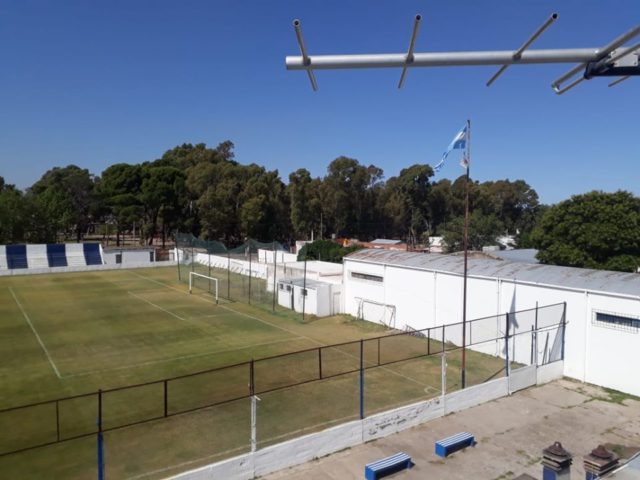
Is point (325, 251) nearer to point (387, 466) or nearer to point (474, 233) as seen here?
point (474, 233)

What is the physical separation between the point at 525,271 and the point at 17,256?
50706 mm

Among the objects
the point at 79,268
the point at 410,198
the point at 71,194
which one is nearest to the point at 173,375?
the point at 79,268

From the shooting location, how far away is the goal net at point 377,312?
25.9 m

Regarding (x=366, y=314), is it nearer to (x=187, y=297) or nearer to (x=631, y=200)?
(x=187, y=297)

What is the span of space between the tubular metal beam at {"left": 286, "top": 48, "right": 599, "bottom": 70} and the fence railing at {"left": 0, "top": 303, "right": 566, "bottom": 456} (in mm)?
8620

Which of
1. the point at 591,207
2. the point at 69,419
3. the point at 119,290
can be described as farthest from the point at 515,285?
the point at 119,290

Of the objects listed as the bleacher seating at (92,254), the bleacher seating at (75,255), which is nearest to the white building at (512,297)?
Answer: the bleacher seating at (92,254)

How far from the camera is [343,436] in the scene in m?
12.5

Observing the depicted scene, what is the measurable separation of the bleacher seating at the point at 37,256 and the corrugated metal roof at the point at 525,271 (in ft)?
130

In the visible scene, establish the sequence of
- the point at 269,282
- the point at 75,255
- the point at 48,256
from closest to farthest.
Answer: the point at 269,282 < the point at 48,256 < the point at 75,255

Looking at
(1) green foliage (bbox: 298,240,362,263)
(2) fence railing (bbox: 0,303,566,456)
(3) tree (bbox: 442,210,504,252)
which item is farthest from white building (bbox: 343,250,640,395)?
(3) tree (bbox: 442,210,504,252)

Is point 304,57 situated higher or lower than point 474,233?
higher

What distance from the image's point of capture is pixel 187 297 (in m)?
35.1

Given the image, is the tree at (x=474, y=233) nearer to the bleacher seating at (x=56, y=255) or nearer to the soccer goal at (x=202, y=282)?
the soccer goal at (x=202, y=282)
